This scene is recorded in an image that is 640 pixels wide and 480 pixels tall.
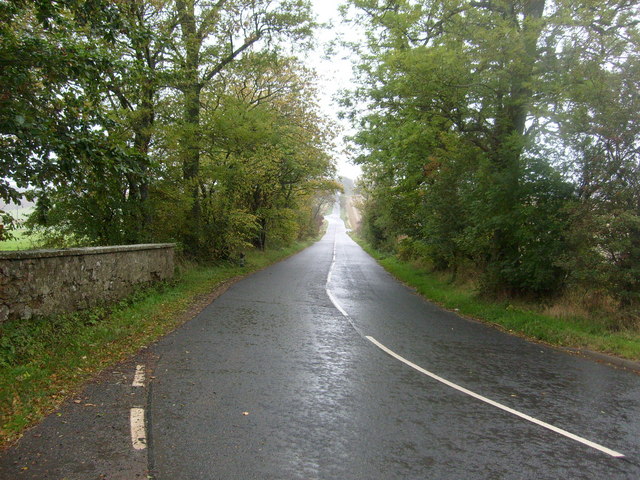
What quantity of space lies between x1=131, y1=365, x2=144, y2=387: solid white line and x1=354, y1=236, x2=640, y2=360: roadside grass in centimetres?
799

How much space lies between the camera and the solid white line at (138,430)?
4.10 meters

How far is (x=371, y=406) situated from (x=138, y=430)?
2.54m

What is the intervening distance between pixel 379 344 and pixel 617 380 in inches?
150

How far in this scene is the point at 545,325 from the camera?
33.9ft

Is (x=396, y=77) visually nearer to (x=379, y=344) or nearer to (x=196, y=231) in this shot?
(x=379, y=344)

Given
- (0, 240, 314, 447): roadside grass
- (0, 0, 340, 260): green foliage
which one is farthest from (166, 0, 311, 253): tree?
(0, 240, 314, 447): roadside grass

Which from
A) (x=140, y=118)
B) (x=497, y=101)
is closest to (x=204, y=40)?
(x=140, y=118)

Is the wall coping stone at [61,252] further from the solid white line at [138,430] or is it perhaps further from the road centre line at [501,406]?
the road centre line at [501,406]

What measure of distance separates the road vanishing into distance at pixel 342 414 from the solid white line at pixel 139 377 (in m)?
0.04

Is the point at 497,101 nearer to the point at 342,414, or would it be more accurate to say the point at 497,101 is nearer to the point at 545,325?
the point at 545,325

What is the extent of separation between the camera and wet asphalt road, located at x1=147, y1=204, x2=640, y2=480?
3975mm

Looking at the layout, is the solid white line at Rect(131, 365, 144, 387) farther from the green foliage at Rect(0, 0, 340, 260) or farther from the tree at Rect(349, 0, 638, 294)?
the tree at Rect(349, 0, 638, 294)

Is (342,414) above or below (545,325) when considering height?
above

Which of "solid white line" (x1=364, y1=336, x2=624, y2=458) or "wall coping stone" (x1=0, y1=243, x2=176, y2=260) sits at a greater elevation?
"wall coping stone" (x1=0, y1=243, x2=176, y2=260)
